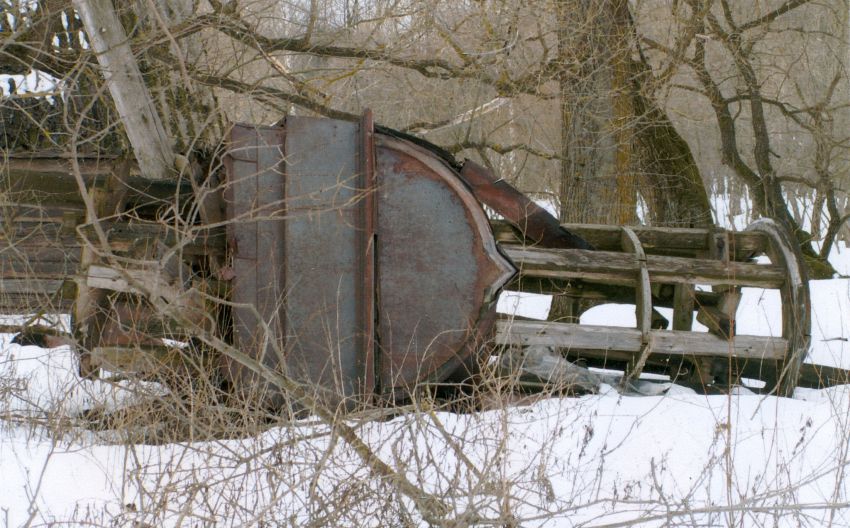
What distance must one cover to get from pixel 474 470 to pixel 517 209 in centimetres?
257

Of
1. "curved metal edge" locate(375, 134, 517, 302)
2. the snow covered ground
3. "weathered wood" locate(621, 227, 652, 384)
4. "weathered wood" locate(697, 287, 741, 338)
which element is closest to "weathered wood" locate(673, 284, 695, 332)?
"weathered wood" locate(697, 287, 741, 338)

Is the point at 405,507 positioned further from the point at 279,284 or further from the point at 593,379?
the point at 593,379

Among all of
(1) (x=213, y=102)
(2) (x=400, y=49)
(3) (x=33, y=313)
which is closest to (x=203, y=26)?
(1) (x=213, y=102)

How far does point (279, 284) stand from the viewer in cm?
496

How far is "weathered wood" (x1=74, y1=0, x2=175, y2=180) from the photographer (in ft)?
20.2

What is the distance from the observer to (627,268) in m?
5.86

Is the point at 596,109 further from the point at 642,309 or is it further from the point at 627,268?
the point at 642,309

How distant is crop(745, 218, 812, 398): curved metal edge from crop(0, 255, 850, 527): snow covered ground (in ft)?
1.69

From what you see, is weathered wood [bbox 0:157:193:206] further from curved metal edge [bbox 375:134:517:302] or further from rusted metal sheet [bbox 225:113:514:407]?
curved metal edge [bbox 375:134:517:302]

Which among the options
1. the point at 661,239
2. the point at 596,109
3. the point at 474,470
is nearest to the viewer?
the point at 474,470

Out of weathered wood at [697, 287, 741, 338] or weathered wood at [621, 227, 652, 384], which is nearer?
weathered wood at [621, 227, 652, 384]

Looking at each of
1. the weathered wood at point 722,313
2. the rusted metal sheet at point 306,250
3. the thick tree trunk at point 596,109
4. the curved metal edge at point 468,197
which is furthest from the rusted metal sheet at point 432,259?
the thick tree trunk at point 596,109

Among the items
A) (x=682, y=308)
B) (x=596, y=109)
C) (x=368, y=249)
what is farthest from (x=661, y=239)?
(x=596, y=109)

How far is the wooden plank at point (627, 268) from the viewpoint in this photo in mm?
5750
